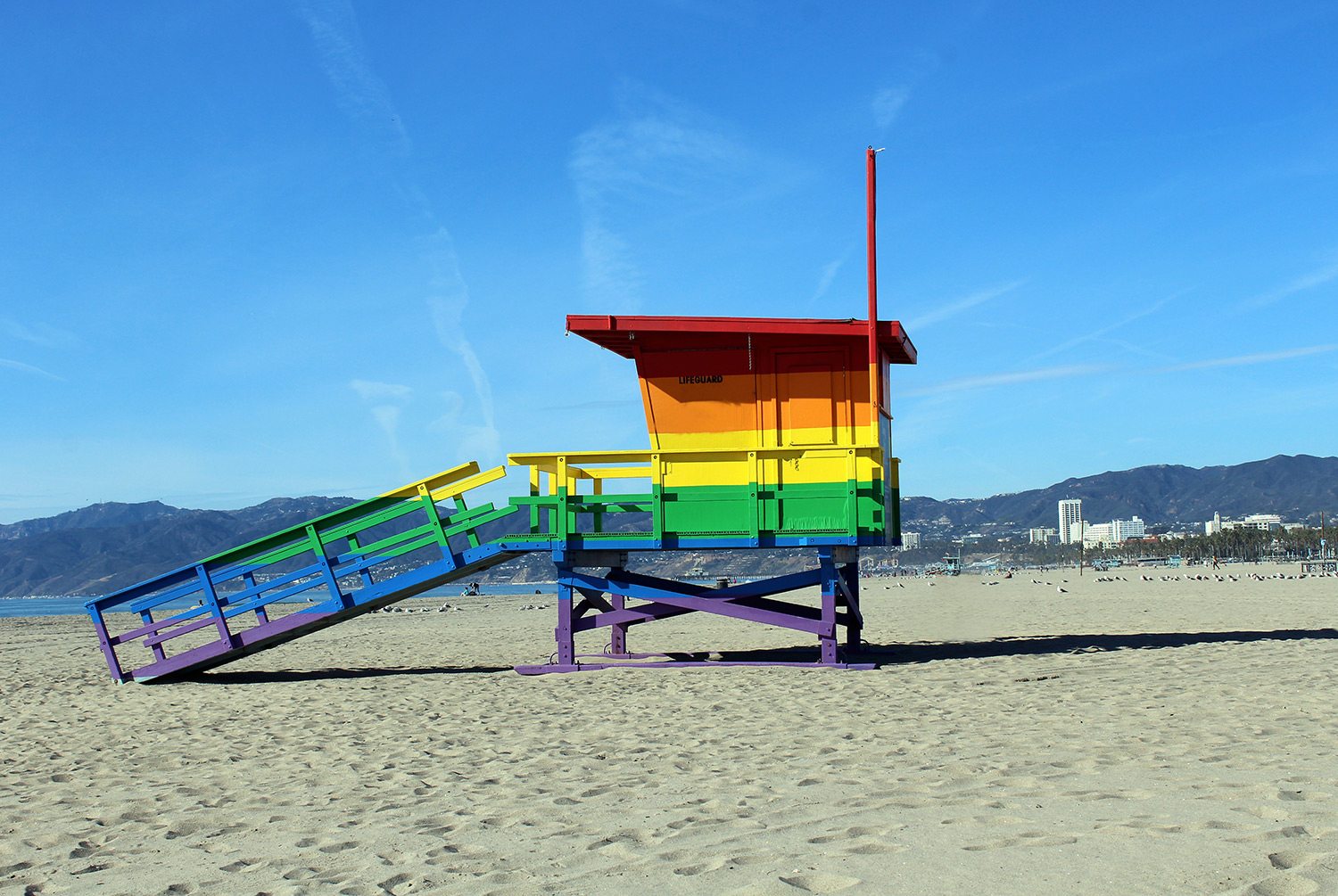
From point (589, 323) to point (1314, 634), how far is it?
427 inches

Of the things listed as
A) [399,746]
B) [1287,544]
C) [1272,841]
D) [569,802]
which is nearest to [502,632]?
[399,746]

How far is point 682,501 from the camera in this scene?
12.5 metres

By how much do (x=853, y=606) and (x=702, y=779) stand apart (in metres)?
7.30

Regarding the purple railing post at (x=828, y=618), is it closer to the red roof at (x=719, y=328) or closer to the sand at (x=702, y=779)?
the sand at (x=702, y=779)

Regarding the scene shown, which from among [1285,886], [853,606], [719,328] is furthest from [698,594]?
[1285,886]

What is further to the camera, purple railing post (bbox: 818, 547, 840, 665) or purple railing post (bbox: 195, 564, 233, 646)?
purple railing post (bbox: 195, 564, 233, 646)

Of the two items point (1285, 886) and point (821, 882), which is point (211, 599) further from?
point (1285, 886)

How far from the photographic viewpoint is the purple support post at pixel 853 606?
44.4 ft

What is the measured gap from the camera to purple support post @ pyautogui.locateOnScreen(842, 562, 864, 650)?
13531mm

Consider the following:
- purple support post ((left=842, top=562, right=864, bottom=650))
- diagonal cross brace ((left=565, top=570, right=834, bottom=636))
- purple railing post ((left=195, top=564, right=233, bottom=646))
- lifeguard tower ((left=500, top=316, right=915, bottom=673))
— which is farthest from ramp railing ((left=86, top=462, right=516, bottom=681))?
purple support post ((left=842, top=562, right=864, bottom=650))

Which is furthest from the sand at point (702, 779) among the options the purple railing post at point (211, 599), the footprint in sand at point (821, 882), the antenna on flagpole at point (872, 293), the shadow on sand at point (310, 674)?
the antenna on flagpole at point (872, 293)

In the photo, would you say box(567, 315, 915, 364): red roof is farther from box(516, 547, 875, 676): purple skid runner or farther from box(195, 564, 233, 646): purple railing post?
box(195, 564, 233, 646): purple railing post

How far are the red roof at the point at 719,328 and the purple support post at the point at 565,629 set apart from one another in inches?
113

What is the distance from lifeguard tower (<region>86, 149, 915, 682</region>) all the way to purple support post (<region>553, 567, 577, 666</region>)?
24 mm
